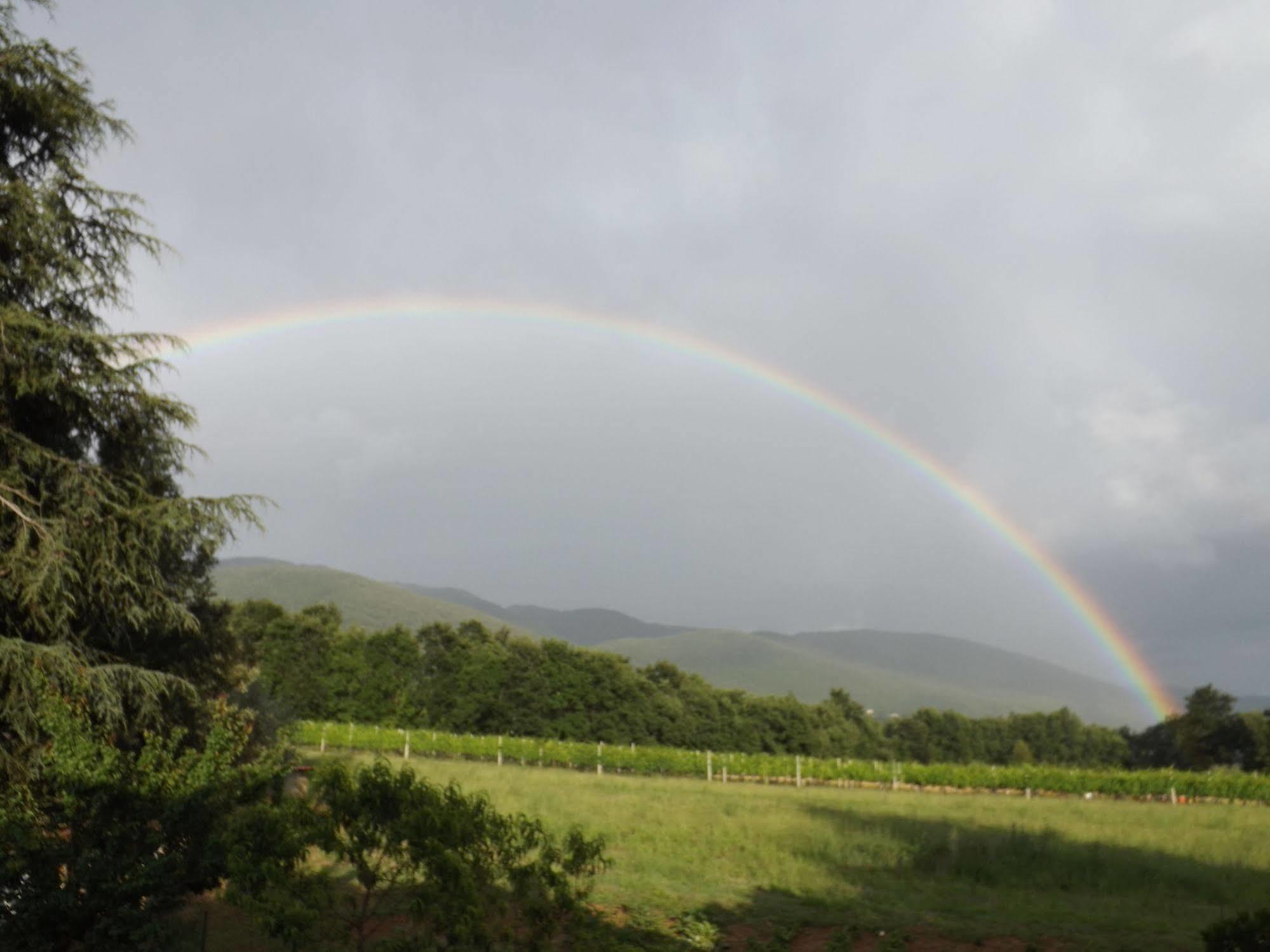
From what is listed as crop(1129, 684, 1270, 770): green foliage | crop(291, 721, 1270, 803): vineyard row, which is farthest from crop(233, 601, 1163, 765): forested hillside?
crop(1129, 684, 1270, 770): green foliage

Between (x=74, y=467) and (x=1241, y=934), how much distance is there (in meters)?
13.5

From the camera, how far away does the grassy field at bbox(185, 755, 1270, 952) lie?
11188 millimetres

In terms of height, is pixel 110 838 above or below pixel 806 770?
above

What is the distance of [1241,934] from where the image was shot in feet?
20.9

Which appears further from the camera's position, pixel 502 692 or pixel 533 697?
pixel 502 692

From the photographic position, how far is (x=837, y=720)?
271 feet

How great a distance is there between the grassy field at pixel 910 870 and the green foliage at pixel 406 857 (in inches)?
39.9

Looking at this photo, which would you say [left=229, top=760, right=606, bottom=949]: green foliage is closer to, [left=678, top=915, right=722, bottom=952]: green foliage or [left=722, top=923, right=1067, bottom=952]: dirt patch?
[left=678, top=915, right=722, bottom=952]: green foliage

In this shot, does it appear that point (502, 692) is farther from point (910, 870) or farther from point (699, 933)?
point (699, 933)

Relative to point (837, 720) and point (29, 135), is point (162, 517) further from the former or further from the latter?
point (837, 720)

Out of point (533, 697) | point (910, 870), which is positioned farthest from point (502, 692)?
point (910, 870)

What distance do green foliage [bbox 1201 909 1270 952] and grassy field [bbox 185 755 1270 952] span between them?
13.9 feet

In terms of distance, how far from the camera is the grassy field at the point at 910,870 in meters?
11.2

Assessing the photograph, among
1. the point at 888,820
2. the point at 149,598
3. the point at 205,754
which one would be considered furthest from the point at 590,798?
the point at 205,754
